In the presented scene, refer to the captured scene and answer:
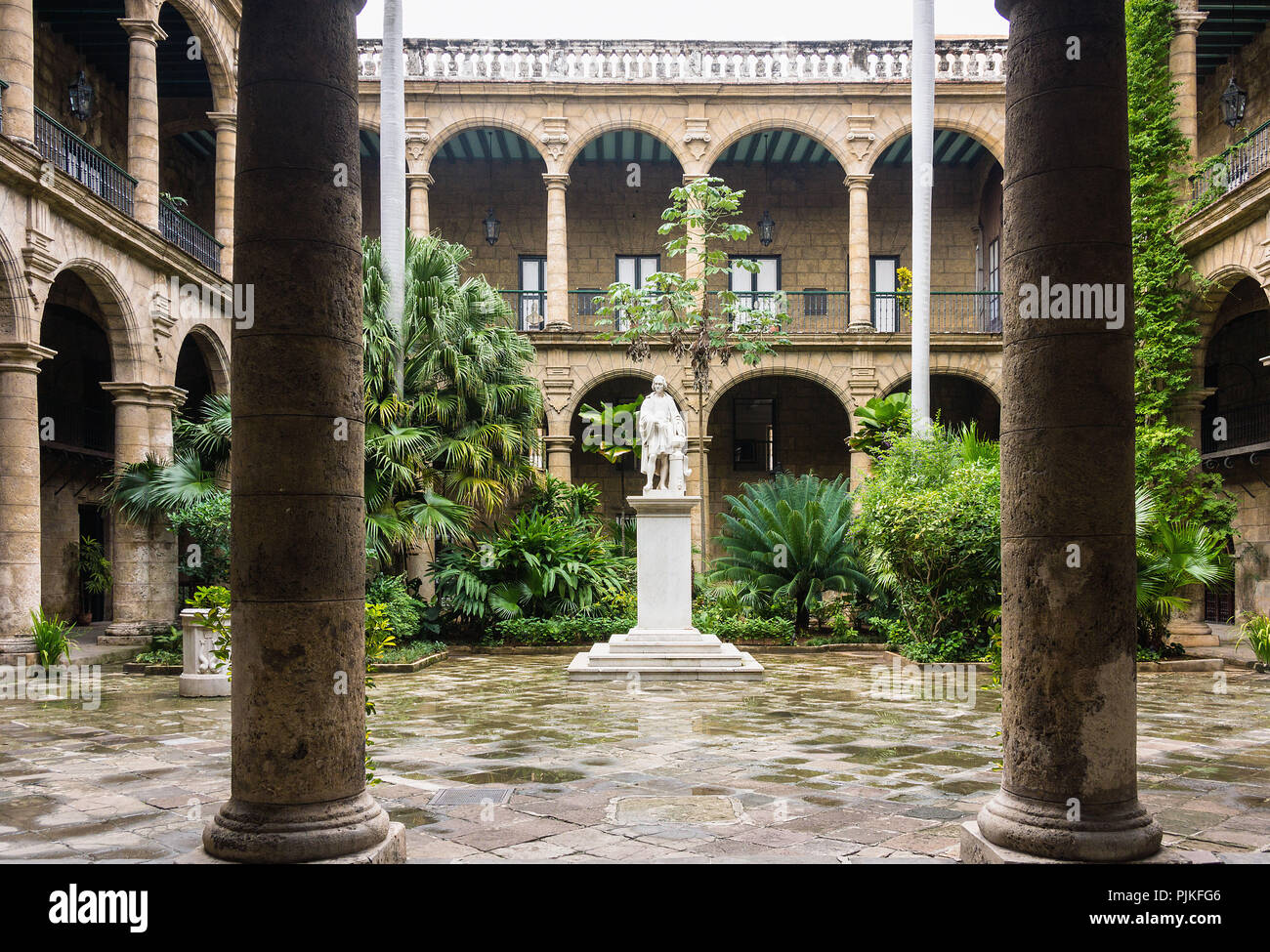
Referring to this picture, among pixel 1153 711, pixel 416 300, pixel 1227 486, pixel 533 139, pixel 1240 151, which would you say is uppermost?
pixel 533 139

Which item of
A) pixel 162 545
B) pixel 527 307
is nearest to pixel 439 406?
pixel 162 545

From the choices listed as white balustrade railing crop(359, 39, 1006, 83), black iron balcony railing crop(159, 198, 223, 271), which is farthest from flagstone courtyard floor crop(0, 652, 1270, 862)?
white balustrade railing crop(359, 39, 1006, 83)

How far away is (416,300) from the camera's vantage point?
46.0 feet

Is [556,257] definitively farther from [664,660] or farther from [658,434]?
[664,660]

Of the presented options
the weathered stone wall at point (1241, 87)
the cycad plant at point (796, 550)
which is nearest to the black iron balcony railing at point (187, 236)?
the cycad plant at point (796, 550)

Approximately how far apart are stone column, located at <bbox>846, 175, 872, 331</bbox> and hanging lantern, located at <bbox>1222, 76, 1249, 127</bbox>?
5838 mm

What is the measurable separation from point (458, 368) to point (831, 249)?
1112 cm

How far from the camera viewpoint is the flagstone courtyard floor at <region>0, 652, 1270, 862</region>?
14.5 feet

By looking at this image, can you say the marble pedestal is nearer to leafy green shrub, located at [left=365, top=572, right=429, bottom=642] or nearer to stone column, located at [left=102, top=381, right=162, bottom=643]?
leafy green shrub, located at [left=365, top=572, right=429, bottom=642]

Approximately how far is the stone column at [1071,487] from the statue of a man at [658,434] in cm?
781

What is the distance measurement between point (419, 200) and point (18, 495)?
10000 millimetres

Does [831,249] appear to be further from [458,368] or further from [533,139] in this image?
[458,368]

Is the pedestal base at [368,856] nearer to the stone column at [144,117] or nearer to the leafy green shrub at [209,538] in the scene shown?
the leafy green shrub at [209,538]
